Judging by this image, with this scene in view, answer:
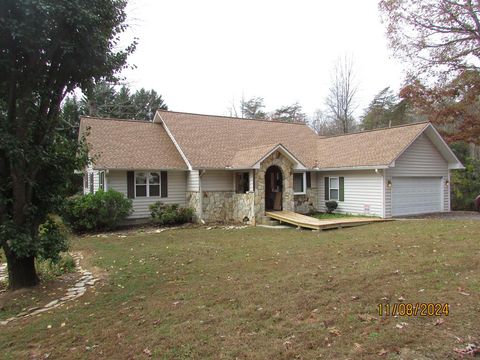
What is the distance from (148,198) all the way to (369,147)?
11.1 m

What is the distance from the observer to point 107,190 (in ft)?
50.8

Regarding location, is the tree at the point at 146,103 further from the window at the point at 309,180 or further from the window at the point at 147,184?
the window at the point at 309,180

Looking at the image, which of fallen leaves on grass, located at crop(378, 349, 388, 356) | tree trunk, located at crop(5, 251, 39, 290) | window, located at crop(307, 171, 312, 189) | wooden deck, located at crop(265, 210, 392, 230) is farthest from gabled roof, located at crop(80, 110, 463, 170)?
fallen leaves on grass, located at crop(378, 349, 388, 356)

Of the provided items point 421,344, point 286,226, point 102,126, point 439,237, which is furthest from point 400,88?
point 421,344

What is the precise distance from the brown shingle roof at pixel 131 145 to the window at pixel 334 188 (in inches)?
302

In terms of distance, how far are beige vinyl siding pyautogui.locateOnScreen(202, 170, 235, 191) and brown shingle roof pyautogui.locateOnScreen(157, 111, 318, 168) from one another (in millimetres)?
509

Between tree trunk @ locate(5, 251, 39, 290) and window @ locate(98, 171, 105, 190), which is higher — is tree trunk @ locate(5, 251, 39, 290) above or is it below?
below

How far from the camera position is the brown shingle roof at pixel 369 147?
1603cm

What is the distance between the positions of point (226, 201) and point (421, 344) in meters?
13.8

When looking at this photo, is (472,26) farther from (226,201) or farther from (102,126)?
(102,126)

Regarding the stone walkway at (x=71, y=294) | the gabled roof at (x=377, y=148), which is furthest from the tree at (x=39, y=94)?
the gabled roof at (x=377, y=148)

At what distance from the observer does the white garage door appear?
54.9ft

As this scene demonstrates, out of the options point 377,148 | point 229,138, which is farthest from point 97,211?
point 377,148

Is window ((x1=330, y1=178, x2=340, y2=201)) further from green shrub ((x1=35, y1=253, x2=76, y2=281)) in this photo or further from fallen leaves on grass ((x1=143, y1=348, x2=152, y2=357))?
fallen leaves on grass ((x1=143, y1=348, x2=152, y2=357))
